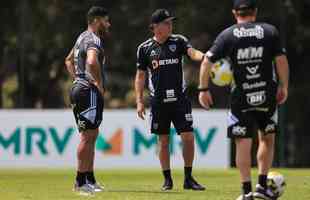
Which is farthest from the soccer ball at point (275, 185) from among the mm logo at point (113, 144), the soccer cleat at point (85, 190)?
the mm logo at point (113, 144)

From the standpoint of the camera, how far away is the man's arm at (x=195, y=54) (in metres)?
12.4

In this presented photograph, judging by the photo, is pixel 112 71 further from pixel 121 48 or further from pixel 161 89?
pixel 161 89

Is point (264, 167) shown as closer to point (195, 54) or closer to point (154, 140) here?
point (195, 54)

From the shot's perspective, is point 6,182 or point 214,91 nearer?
point 6,182

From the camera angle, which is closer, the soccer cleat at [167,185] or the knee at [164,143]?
the soccer cleat at [167,185]

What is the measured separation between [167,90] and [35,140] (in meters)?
9.58

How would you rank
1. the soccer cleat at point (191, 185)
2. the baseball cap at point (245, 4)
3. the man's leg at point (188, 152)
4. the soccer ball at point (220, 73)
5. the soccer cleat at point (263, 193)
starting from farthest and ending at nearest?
the man's leg at point (188, 152) → the soccer cleat at point (191, 185) → the soccer ball at point (220, 73) → the soccer cleat at point (263, 193) → the baseball cap at point (245, 4)

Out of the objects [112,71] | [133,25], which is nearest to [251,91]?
[133,25]

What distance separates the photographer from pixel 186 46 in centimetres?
1291

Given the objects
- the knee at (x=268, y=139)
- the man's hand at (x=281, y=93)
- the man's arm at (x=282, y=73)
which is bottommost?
the knee at (x=268, y=139)

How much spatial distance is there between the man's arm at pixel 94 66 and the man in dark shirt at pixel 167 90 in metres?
1.18

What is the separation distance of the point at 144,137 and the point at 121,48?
831 centimetres

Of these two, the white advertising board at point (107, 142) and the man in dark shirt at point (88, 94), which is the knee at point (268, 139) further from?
the white advertising board at point (107, 142)

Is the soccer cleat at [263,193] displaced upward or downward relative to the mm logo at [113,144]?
downward
